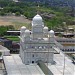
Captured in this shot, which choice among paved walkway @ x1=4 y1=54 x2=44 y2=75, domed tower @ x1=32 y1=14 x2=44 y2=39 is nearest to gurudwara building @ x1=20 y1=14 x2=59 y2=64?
domed tower @ x1=32 y1=14 x2=44 y2=39

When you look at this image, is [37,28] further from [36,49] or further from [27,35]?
[36,49]

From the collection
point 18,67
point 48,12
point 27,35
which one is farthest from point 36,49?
point 48,12

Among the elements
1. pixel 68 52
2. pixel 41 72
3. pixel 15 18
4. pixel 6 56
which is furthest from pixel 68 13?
pixel 41 72

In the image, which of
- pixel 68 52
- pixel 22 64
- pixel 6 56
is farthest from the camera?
pixel 68 52

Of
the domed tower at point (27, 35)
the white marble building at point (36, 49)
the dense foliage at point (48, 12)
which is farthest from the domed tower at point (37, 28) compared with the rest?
the dense foliage at point (48, 12)

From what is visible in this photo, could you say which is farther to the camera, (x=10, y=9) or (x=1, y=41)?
(x=10, y=9)

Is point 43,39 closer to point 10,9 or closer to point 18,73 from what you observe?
point 18,73

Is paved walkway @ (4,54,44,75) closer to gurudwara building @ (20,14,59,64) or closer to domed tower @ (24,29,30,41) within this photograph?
gurudwara building @ (20,14,59,64)

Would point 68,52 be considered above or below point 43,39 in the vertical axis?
below
